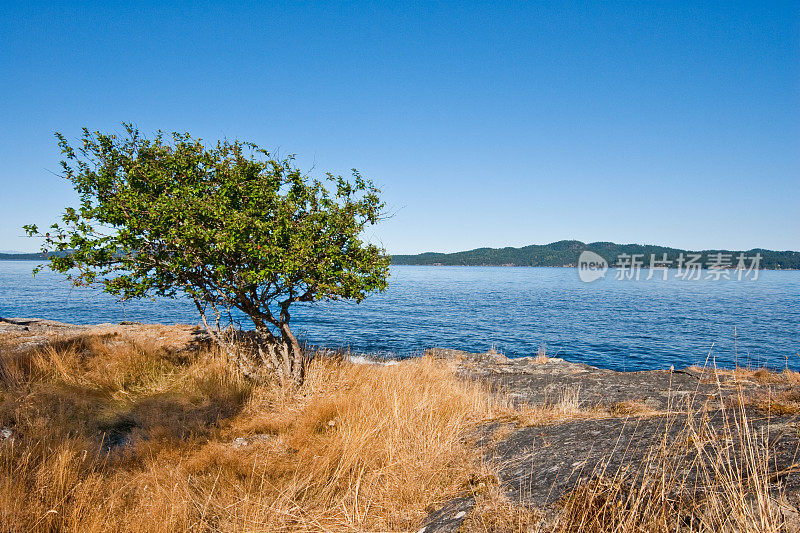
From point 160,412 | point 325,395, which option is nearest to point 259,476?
point 325,395

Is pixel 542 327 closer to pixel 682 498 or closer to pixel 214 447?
pixel 214 447

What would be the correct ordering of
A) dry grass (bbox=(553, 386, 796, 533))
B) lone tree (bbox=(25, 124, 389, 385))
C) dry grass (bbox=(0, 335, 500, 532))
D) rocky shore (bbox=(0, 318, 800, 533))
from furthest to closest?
lone tree (bbox=(25, 124, 389, 385))
dry grass (bbox=(0, 335, 500, 532))
rocky shore (bbox=(0, 318, 800, 533))
dry grass (bbox=(553, 386, 796, 533))

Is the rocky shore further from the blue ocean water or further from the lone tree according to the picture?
the blue ocean water

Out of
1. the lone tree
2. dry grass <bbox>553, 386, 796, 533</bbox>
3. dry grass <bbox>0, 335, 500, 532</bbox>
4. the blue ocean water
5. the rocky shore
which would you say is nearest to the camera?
dry grass <bbox>553, 386, 796, 533</bbox>

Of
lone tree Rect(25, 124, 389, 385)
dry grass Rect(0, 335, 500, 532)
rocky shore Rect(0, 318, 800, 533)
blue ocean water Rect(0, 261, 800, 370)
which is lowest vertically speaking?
blue ocean water Rect(0, 261, 800, 370)

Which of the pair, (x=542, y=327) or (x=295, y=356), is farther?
(x=542, y=327)

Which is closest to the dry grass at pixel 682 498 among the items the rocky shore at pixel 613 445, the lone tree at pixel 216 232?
the rocky shore at pixel 613 445

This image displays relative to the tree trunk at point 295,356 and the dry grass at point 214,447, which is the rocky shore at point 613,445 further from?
the tree trunk at point 295,356

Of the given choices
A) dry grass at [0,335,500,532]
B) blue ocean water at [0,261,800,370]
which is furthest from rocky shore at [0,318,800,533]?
blue ocean water at [0,261,800,370]

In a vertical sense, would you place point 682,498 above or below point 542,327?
above

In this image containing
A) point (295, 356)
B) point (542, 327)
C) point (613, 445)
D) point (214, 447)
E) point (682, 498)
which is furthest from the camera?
point (542, 327)

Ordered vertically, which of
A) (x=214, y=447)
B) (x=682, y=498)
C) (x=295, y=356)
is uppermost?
(x=682, y=498)

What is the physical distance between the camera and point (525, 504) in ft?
11.2

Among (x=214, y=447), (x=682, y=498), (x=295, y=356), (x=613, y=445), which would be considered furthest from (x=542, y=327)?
(x=682, y=498)
